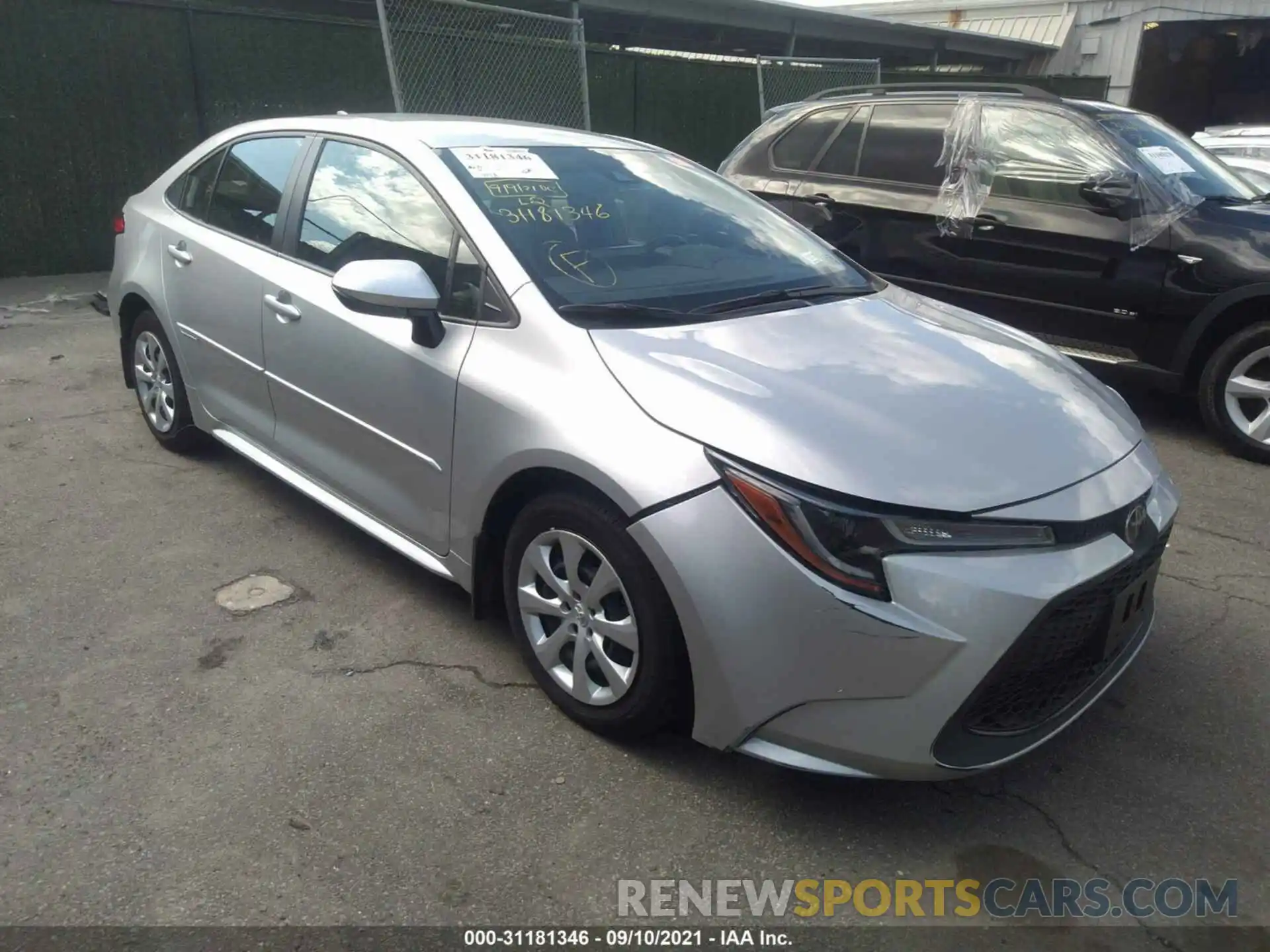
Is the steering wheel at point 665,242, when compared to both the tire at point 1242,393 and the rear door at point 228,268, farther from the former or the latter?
the tire at point 1242,393

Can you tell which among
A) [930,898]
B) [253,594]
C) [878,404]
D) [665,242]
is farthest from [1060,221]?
[253,594]

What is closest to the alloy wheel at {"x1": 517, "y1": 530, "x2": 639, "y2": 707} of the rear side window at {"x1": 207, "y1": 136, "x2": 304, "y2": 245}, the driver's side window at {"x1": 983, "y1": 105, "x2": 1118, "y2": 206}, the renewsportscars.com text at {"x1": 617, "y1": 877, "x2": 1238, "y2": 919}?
the renewsportscars.com text at {"x1": 617, "y1": 877, "x2": 1238, "y2": 919}

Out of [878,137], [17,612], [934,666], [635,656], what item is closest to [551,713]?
[635,656]

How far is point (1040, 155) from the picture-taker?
5820 mm

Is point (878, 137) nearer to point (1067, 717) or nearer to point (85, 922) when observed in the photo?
point (1067, 717)

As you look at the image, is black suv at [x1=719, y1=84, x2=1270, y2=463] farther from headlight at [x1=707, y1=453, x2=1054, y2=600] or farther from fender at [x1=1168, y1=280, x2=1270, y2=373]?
headlight at [x1=707, y1=453, x2=1054, y2=600]

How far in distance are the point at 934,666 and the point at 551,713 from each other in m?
1.18

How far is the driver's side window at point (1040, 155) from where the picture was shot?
5.62 meters

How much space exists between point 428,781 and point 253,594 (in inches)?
51.9

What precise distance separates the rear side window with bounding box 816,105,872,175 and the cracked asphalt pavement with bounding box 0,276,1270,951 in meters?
3.70

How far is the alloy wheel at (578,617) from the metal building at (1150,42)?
718 inches

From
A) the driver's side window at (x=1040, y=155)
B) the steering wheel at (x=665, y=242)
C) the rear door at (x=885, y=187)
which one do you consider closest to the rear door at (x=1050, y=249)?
the driver's side window at (x=1040, y=155)

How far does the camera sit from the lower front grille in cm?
229

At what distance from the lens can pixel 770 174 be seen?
22.5 ft
